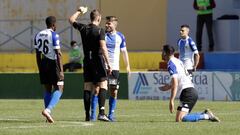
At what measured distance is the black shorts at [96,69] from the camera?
57.2 feet

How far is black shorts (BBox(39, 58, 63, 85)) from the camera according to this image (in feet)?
57.4

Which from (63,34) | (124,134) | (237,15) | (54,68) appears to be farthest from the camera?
(63,34)

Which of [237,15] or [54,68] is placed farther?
[237,15]

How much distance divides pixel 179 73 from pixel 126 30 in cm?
2162

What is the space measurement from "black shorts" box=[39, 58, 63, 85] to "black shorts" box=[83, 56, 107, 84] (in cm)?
60

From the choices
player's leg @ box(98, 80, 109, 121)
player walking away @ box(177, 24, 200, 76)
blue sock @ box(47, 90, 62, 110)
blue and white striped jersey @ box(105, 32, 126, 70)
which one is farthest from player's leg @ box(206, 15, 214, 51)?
blue sock @ box(47, 90, 62, 110)

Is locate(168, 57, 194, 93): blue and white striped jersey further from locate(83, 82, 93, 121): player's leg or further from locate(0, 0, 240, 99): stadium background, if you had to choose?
locate(0, 0, 240, 99): stadium background

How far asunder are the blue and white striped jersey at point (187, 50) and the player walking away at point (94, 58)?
635 centimetres

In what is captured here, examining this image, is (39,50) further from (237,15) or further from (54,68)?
(237,15)

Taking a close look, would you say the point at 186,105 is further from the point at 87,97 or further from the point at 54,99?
the point at 54,99

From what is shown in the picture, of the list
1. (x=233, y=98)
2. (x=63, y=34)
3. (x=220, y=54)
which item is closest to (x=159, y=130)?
(x=233, y=98)

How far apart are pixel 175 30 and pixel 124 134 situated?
23.5 meters

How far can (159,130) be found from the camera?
14.3 metres

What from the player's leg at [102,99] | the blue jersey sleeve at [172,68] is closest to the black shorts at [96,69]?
the player's leg at [102,99]
